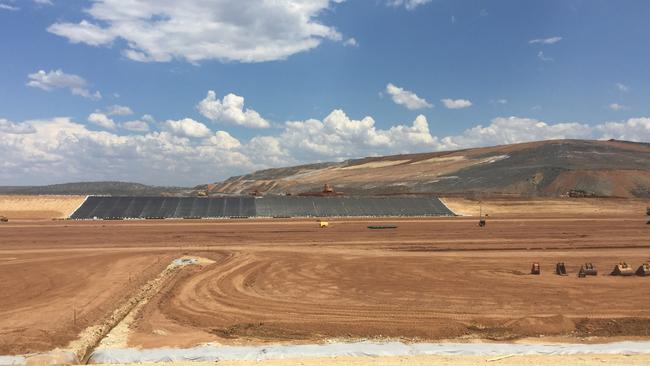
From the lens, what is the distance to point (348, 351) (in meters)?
13.8

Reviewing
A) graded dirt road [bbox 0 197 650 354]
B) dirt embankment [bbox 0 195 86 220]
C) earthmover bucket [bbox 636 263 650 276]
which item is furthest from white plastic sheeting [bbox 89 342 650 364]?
dirt embankment [bbox 0 195 86 220]

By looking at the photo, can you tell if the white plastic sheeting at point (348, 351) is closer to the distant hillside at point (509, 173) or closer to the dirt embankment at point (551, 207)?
the dirt embankment at point (551, 207)

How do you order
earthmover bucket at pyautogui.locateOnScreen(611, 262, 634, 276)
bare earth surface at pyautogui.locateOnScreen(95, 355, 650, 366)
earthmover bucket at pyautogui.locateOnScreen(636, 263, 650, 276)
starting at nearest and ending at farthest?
bare earth surface at pyautogui.locateOnScreen(95, 355, 650, 366) → earthmover bucket at pyautogui.locateOnScreen(636, 263, 650, 276) → earthmover bucket at pyautogui.locateOnScreen(611, 262, 634, 276)

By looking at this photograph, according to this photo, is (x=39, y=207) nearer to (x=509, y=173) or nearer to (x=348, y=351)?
(x=348, y=351)

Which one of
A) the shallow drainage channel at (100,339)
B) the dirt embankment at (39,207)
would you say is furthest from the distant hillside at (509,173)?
the shallow drainage channel at (100,339)

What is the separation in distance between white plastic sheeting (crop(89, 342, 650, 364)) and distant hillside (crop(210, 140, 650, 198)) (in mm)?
65136

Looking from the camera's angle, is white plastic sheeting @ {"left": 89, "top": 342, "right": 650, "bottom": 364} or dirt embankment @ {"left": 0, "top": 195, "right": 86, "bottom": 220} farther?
dirt embankment @ {"left": 0, "top": 195, "right": 86, "bottom": 220}

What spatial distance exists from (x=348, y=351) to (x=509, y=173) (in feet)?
279

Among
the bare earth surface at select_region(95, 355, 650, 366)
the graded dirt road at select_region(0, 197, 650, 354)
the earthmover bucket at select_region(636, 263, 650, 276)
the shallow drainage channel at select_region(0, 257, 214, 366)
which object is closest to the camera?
the bare earth surface at select_region(95, 355, 650, 366)

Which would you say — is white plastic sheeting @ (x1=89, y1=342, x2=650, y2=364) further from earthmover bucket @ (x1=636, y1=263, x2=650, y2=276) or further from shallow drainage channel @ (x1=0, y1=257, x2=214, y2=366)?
earthmover bucket @ (x1=636, y1=263, x2=650, y2=276)

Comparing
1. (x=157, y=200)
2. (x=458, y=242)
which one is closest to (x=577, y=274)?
(x=458, y=242)

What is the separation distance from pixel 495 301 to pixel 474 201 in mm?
52924

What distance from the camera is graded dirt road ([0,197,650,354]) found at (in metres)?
16.0

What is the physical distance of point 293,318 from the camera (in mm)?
17422
